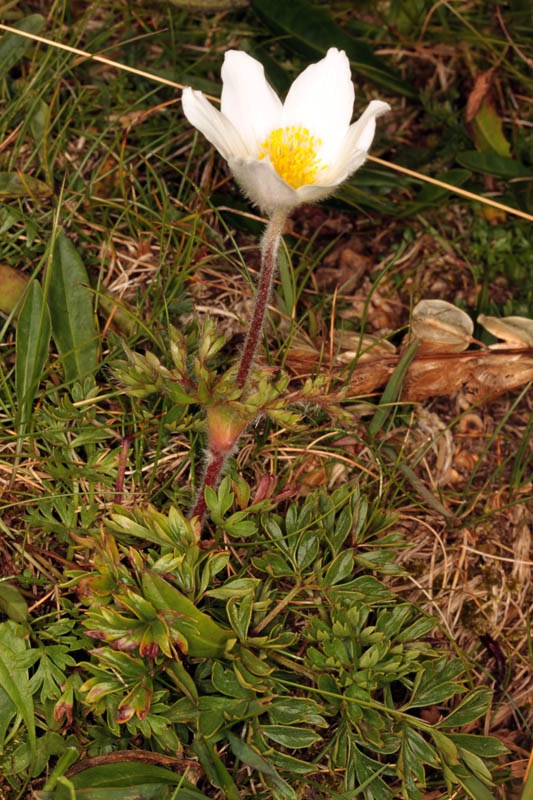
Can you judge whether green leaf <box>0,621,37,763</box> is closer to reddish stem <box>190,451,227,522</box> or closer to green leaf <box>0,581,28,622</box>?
green leaf <box>0,581,28,622</box>

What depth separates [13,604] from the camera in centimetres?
184

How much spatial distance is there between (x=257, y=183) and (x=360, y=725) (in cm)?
132

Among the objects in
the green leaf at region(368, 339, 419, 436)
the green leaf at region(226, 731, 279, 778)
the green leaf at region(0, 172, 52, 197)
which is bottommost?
the green leaf at region(226, 731, 279, 778)

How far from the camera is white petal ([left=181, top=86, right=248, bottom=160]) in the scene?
1616 mm

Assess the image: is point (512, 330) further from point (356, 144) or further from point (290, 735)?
point (290, 735)

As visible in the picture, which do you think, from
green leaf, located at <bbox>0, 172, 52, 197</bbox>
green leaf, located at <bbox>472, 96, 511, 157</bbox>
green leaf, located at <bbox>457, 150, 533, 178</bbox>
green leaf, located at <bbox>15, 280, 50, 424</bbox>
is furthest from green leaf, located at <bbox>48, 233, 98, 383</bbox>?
green leaf, located at <bbox>472, 96, 511, 157</bbox>

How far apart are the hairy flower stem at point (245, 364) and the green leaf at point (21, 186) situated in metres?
0.97

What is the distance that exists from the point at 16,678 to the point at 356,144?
1.51 m

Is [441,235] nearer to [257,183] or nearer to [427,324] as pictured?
[427,324]

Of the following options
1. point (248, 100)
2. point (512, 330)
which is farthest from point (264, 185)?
point (512, 330)

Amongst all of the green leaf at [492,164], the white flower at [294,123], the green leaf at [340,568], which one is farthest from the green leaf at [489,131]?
the green leaf at [340,568]

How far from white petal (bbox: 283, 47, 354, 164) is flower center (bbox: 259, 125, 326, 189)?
0.09 ft

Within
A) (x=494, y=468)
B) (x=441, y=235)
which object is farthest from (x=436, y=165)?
(x=494, y=468)

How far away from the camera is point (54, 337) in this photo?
2141mm
